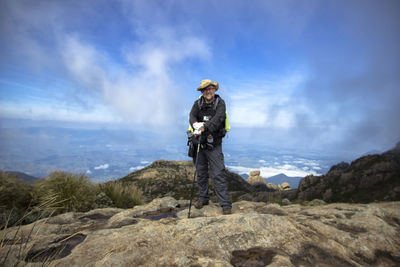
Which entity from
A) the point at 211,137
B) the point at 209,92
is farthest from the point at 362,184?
the point at 209,92

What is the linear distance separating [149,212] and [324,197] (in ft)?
55.5

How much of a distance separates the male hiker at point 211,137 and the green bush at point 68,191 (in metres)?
4.99

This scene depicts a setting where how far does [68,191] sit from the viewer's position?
824 centimetres

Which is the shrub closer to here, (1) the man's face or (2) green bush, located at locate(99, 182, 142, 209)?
(2) green bush, located at locate(99, 182, 142, 209)

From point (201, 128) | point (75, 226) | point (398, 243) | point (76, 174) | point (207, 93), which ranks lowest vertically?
point (75, 226)

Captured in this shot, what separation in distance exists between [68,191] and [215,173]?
6408 mm

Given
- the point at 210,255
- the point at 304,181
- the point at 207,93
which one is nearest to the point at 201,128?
the point at 207,93

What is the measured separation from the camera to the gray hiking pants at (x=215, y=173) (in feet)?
19.1

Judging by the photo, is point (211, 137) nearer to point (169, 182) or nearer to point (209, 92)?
point (209, 92)

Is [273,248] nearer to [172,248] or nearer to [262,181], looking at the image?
[172,248]

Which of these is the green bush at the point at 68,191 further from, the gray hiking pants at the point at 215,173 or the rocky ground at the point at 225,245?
the gray hiking pants at the point at 215,173

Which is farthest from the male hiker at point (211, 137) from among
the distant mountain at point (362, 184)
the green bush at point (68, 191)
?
the distant mountain at point (362, 184)

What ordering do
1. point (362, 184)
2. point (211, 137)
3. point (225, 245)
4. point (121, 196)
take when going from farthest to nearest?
point (362, 184) < point (121, 196) < point (211, 137) < point (225, 245)

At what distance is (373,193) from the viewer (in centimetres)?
1576
